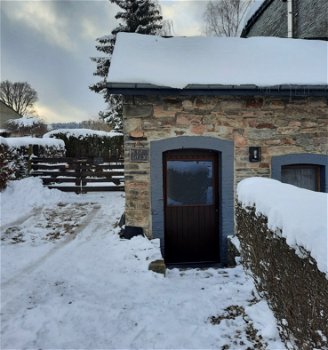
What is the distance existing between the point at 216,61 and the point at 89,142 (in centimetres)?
1375

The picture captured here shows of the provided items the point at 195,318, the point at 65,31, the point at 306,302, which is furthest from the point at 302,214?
the point at 65,31

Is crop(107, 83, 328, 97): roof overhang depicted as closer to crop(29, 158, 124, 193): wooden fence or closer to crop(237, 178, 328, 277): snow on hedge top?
crop(237, 178, 328, 277): snow on hedge top

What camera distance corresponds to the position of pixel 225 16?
949 inches

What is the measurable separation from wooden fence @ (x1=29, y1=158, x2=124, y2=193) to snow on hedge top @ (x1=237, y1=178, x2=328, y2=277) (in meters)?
9.96

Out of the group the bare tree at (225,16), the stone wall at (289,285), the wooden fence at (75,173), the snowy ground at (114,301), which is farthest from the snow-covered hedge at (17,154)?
the bare tree at (225,16)

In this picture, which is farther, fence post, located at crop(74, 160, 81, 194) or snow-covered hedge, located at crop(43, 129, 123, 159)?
snow-covered hedge, located at crop(43, 129, 123, 159)

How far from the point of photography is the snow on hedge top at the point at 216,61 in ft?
19.4

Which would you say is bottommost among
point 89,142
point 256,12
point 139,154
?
point 139,154

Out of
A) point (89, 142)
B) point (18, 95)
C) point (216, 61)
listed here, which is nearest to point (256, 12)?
point (216, 61)

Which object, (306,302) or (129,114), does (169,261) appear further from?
(306,302)

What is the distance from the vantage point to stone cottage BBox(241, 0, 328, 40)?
915cm

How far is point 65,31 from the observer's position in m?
11.3

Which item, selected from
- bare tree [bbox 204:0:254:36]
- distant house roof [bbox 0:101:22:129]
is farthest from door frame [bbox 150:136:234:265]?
distant house roof [bbox 0:101:22:129]

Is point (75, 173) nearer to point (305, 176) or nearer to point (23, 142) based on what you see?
point (23, 142)
